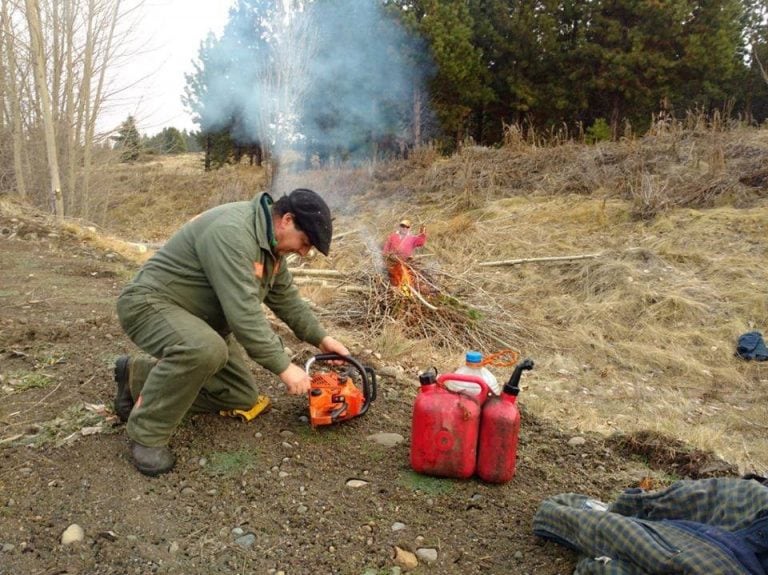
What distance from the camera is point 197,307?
2795 mm

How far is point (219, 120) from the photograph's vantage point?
23.4 m

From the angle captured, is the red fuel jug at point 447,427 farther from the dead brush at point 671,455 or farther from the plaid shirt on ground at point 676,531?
the dead brush at point 671,455

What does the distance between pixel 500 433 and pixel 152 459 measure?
1.59 meters

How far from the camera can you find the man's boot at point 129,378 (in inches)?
114

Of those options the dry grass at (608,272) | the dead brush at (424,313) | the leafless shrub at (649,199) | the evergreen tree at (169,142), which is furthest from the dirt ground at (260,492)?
the evergreen tree at (169,142)

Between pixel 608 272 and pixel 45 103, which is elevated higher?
pixel 45 103

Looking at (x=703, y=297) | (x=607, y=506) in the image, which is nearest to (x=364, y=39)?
(x=703, y=297)

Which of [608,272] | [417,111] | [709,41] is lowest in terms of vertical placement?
[608,272]

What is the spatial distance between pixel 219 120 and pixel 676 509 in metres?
24.1

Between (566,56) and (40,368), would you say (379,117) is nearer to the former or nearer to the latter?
→ (566,56)

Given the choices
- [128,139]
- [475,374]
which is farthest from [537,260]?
[128,139]

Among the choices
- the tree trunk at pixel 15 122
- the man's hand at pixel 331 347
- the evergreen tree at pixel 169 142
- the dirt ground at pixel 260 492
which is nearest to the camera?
the dirt ground at pixel 260 492

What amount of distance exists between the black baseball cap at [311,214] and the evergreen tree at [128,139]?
1217 cm

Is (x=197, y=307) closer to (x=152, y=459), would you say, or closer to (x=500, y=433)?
(x=152, y=459)
